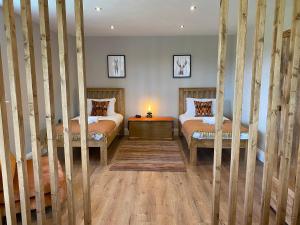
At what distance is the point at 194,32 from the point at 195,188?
3656 mm

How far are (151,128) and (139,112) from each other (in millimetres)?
711

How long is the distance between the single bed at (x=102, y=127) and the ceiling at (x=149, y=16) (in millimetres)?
1462

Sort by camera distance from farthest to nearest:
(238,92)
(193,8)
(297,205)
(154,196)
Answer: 1. (193,8)
2. (154,196)
3. (297,205)
4. (238,92)

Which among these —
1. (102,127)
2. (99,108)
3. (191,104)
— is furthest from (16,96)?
(191,104)

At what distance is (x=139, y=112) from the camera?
6168 millimetres

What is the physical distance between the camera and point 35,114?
1.89 m

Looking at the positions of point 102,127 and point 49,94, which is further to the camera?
point 102,127

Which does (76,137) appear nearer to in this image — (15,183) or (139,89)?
(15,183)

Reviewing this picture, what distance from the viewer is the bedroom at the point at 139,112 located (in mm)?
1884

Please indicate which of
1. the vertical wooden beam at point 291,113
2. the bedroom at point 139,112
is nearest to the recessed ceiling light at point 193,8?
the bedroom at point 139,112

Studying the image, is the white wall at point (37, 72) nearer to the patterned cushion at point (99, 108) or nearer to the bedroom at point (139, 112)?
the bedroom at point (139, 112)

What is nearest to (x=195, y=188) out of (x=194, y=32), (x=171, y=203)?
(x=171, y=203)

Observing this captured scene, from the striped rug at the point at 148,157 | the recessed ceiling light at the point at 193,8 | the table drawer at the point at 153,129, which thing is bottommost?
the striped rug at the point at 148,157

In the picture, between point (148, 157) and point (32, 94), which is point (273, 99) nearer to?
point (32, 94)
